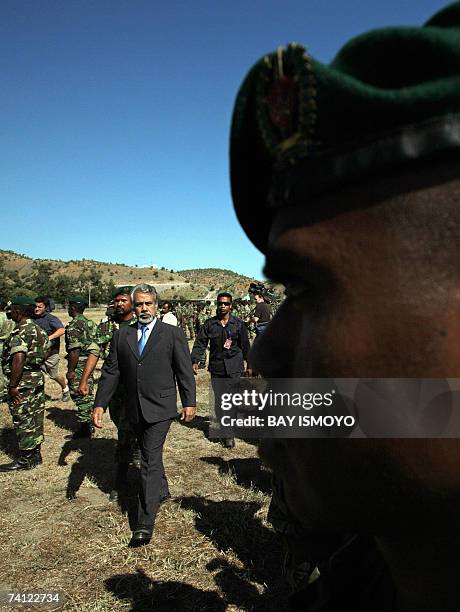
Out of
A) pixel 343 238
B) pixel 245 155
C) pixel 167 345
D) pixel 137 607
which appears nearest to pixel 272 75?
pixel 245 155

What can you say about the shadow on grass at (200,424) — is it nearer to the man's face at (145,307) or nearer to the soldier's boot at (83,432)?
the soldier's boot at (83,432)

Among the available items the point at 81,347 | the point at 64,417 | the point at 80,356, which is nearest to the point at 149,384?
the point at 81,347

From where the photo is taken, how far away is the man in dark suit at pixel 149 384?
4.01 metres

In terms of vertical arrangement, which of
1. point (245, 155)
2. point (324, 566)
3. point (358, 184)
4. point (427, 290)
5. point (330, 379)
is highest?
point (245, 155)

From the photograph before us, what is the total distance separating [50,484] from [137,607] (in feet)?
9.07

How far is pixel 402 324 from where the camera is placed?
1.68 ft

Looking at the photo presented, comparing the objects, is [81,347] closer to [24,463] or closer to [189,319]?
[24,463]

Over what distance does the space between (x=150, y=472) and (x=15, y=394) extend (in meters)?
2.78

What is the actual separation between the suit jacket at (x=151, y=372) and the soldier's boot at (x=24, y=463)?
213 cm

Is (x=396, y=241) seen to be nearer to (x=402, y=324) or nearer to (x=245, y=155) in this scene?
(x=402, y=324)

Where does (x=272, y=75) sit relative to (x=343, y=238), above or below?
above

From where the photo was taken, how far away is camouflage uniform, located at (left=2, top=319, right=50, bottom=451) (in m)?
5.76

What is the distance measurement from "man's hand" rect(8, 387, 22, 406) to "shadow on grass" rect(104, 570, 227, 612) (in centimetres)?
316

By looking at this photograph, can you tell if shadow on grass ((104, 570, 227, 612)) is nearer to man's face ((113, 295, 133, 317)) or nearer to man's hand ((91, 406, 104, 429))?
man's hand ((91, 406, 104, 429))
